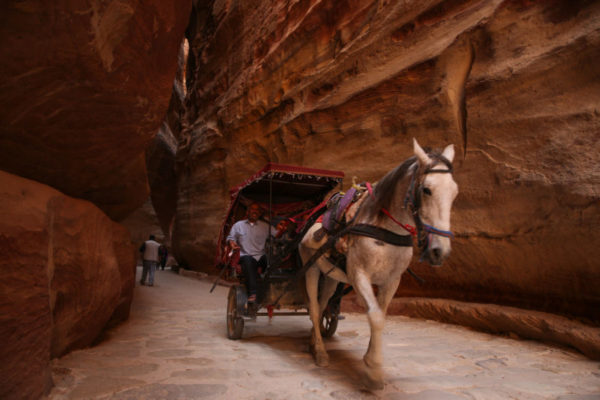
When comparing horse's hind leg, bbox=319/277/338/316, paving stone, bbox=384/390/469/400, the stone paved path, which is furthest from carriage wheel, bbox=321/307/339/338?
paving stone, bbox=384/390/469/400

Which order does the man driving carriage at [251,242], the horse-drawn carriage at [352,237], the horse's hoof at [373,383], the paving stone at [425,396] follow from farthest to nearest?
the man driving carriage at [251,242] → the horse's hoof at [373,383] → the paving stone at [425,396] → the horse-drawn carriage at [352,237]

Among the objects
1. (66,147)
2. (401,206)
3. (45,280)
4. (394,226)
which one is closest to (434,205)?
(401,206)

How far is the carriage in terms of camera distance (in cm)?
437

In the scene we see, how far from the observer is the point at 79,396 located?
248 centimetres

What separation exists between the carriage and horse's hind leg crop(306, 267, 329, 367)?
0.15 meters

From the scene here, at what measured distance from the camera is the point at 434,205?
2.41 meters

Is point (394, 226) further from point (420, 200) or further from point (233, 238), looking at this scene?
point (233, 238)

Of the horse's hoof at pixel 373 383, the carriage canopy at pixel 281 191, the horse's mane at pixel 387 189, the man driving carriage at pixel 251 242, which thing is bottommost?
the horse's hoof at pixel 373 383

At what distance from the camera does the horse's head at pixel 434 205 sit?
234 centimetres

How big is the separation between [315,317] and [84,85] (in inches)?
132

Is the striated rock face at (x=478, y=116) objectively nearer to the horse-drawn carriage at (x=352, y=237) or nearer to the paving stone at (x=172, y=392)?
the horse-drawn carriage at (x=352, y=237)

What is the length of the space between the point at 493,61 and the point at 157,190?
21.7 m

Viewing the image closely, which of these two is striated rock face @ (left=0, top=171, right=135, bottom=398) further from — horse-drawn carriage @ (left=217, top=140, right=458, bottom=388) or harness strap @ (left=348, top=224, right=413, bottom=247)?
harness strap @ (left=348, top=224, right=413, bottom=247)

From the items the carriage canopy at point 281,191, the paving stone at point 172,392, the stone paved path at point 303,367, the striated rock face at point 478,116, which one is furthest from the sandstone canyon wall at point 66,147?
the striated rock face at point 478,116
